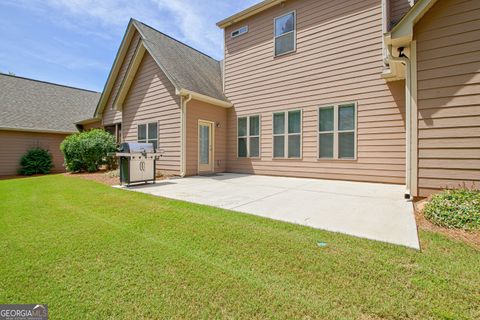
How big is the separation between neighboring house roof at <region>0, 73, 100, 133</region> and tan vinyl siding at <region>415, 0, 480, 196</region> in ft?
59.9

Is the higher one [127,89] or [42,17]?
[42,17]

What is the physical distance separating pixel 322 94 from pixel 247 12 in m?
4.97

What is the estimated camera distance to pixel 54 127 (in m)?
15.0

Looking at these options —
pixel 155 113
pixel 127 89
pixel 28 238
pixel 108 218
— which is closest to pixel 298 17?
pixel 155 113

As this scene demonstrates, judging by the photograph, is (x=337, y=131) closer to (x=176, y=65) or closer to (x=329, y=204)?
(x=329, y=204)

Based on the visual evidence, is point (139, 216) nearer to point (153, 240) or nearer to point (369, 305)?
point (153, 240)

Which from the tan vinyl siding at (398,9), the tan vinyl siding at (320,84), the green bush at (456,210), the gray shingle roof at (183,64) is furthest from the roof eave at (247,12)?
the green bush at (456,210)

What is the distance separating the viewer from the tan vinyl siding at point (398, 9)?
746 centimetres

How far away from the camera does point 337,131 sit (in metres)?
8.06

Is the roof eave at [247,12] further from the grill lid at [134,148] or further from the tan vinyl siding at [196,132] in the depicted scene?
the grill lid at [134,148]

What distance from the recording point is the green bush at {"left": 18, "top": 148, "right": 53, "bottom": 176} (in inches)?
537

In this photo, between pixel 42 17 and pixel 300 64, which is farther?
pixel 42 17

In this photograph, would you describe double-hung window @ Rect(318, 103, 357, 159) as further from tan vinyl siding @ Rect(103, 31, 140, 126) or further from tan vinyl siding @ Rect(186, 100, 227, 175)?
tan vinyl siding @ Rect(103, 31, 140, 126)

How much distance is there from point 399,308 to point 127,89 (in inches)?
497
